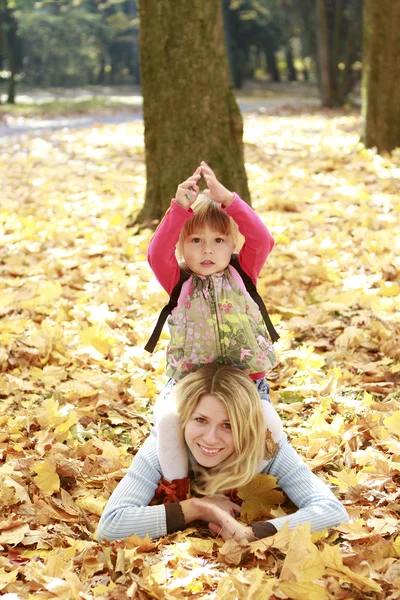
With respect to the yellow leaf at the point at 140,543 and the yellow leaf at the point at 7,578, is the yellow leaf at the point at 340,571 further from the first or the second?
the yellow leaf at the point at 7,578

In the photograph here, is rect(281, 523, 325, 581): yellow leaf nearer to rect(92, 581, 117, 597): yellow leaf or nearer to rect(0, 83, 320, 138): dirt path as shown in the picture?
rect(92, 581, 117, 597): yellow leaf

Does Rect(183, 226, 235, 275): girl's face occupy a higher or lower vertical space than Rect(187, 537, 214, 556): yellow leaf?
higher

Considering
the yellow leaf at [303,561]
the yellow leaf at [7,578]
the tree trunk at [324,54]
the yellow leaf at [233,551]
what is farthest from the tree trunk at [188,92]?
the tree trunk at [324,54]

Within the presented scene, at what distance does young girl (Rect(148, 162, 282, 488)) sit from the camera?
273 cm

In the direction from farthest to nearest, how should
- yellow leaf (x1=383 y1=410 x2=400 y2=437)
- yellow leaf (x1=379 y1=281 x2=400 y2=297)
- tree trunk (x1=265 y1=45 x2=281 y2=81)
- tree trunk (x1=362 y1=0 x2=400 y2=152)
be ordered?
tree trunk (x1=265 y1=45 x2=281 y2=81), tree trunk (x1=362 y1=0 x2=400 y2=152), yellow leaf (x1=379 y1=281 x2=400 y2=297), yellow leaf (x1=383 y1=410 x2=400 y2=437)

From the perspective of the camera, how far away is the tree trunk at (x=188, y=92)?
574cm

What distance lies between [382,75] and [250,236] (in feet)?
24.2

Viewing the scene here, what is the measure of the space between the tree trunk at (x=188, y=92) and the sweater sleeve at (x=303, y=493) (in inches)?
139

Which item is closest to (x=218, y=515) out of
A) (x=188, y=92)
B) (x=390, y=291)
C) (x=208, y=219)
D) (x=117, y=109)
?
(x=208, y=219)

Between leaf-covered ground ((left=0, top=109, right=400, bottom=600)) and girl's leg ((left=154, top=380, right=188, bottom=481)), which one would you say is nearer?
leaf-covered ground ((left=0, top=109, right=400, bottom=600))

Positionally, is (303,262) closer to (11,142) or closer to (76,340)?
(76,340)

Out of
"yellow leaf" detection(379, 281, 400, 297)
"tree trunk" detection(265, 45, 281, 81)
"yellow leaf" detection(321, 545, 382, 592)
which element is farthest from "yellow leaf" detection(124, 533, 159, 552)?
"tree trunk" detection(265, 45, 281, 81)

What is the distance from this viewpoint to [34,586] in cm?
223

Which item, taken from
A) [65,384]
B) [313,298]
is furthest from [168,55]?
[65,384]
